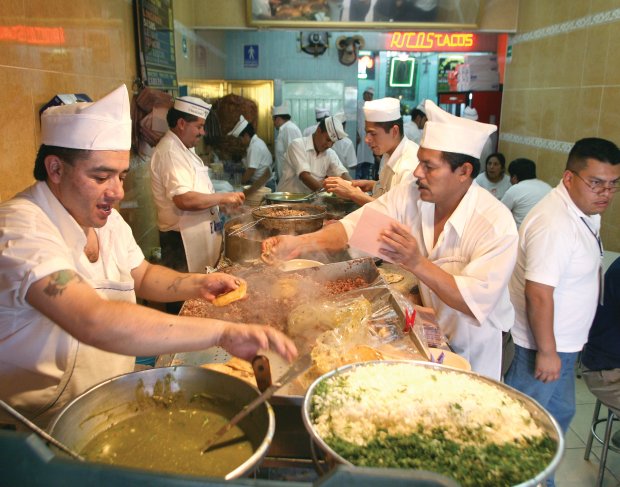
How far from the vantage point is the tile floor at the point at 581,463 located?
126 inches

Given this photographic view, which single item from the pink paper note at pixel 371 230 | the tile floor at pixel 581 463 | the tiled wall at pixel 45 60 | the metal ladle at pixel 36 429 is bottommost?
the tile floor at pixel 581 463

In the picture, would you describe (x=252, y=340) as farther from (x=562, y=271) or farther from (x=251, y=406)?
(x=562, y=271)

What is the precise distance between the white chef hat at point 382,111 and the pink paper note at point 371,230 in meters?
2.21

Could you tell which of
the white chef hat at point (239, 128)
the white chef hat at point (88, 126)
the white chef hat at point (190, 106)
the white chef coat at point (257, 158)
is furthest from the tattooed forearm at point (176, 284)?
the white chef hat at point (239, 128)

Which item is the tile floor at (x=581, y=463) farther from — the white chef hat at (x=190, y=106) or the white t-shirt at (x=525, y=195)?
the white chef hat at (x=190, y=106)

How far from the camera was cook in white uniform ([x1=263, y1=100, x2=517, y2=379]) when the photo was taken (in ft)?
7.48

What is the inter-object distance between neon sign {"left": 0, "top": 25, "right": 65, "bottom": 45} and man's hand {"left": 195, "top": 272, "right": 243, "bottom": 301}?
1.50 m

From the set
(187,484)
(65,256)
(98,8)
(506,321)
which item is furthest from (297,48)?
(187,484)

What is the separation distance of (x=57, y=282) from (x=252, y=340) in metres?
0.53

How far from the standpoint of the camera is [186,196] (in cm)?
417

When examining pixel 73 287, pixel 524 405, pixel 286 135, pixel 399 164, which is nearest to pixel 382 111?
pixel 399 164

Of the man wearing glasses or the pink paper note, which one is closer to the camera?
the pink paper note

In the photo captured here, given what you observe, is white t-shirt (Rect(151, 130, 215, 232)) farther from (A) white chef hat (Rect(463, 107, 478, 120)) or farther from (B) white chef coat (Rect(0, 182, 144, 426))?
(A) white chef hat (Rect(463, 107, 478, 120))

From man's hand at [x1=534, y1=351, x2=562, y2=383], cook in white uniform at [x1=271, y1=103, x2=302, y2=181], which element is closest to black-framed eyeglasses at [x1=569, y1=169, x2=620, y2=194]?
man's hand at [x1=534, y1=351, x2=562, y2=383]
